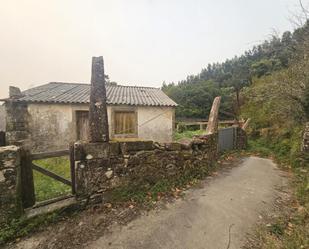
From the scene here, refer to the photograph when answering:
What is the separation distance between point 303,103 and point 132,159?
698 centimetres

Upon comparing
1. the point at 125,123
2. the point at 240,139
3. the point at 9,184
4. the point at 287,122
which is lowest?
the point at 240,139

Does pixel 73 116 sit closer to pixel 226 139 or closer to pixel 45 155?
pixel 45 155

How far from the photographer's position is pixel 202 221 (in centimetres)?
301

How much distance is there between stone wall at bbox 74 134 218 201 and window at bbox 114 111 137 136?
6.26 metres

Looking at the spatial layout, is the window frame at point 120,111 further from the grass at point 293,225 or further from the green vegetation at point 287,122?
the grass at point 293,225

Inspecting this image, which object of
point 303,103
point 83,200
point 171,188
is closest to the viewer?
point 83,200

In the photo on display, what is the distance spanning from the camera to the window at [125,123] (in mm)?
10289

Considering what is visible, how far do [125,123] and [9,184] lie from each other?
779 cm

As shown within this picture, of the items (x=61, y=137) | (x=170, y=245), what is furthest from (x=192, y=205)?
(x=61, y=137)

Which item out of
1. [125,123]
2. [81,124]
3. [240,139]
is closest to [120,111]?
[125,123]

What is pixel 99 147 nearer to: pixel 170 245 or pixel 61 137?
pixel 170 245

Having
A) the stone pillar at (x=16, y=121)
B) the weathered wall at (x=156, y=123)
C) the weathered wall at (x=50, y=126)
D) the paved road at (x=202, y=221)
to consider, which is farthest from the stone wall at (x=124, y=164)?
the stone pillar at (x=16, y=121)

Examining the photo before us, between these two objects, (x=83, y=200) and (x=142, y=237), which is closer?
(x=142, y=237)

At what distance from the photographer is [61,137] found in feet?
31.2
